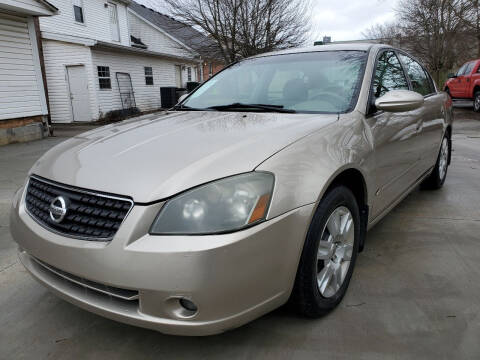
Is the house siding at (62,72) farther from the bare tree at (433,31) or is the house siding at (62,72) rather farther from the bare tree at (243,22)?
the bare tree at (433,31)

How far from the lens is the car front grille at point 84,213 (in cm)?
162

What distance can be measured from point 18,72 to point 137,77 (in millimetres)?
8476

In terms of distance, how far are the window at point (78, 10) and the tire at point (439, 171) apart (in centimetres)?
1607

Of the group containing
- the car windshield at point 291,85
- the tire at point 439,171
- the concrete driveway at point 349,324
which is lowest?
the concrete driveway at point 349,324

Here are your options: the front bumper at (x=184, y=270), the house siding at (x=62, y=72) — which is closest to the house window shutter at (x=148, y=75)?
the house siding at (x=62, y=72)

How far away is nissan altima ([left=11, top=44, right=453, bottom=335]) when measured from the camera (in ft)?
5.08

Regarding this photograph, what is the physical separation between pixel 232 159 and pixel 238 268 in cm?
49

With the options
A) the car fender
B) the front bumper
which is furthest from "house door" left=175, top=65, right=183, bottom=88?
the front bumper

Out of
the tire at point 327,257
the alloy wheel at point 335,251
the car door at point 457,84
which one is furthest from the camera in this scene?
the car door at point 457,84

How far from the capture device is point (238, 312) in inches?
64.2

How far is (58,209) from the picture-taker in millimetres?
1766

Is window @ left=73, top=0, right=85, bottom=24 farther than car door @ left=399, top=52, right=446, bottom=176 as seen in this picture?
Yes

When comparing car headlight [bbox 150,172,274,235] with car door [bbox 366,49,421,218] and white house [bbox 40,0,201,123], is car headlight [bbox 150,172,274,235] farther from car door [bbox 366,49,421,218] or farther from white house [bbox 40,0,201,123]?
white house [bbox 40,0,201,123]

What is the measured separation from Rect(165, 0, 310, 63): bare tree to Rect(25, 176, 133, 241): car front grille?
48.5 feet
